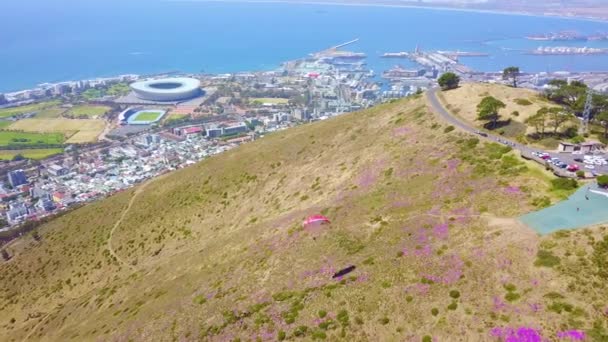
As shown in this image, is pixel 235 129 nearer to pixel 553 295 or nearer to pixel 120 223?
pixel 120 223

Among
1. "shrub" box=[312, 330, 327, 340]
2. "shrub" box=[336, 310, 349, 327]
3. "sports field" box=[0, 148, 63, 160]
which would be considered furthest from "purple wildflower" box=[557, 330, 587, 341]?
"sports field" box=[0, 148, 63, 160]

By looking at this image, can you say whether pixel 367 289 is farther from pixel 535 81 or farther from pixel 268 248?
pixel 535 81

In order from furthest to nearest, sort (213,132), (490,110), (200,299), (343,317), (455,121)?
(213,132) → (455,121) → (490,110) → (200,299) → (343,317)

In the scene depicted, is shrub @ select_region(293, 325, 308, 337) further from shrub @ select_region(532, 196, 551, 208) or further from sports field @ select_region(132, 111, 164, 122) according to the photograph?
sports field @ select_region(132, 111, 164, 122)

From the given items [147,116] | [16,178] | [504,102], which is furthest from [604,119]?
[147,116]

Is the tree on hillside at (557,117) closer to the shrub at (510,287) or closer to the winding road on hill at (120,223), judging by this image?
the shrub at (510,287)

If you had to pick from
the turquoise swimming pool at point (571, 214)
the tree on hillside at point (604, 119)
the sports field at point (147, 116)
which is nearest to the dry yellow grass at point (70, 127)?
the sports field at point (147, 116)
